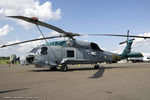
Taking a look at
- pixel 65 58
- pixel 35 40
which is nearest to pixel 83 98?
pixel 35 40

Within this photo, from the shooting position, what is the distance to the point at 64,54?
47.0 ft

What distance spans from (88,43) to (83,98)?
39.4ft

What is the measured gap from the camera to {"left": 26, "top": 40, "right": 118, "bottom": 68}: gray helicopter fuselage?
13109 mm

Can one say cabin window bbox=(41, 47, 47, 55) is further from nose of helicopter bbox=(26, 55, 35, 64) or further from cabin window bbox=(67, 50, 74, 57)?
cabin window bbox=(67, 50, 74, 57)

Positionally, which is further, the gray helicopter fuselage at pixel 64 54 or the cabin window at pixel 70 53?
the cabin window at pixel 70 53

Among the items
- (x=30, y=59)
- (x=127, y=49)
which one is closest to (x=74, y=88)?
(x=30, y=59)

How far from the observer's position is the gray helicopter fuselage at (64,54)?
13.1 m

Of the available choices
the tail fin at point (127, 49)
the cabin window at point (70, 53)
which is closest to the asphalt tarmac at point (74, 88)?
the cabin window at point (70, 53)

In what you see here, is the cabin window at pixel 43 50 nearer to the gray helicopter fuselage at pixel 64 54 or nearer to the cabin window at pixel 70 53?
the gray helicopter fuselage at pixel 64 54

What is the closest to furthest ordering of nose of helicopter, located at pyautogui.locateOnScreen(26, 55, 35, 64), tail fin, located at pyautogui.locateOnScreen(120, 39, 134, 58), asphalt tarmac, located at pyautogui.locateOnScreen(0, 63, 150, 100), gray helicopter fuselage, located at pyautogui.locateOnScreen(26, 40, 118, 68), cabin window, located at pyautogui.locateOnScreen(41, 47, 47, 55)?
asphalt tarmac, located at pyautogui.locateOnScreen(0, 63, 150, 100) → nose of helicopter, located at pyautogui.locateOnScreen(26, 55, 35, 64) → gray helicopter fuselage, located at pyautogui.locateOnScreen(26, 40, 118, 68) → cabin window, located at pyautogui.locateOnScreen(41, 47, 47, 55) → tail fin, located at pyautogui.locateOnScreen(120, 39, 134, 58)

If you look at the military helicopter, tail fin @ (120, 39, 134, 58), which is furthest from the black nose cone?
tail fin @ (120, 39, 134, 58)

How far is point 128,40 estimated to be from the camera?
843 inches

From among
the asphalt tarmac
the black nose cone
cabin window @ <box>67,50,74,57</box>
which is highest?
cabin window @ <box>67,50,74,57</box>

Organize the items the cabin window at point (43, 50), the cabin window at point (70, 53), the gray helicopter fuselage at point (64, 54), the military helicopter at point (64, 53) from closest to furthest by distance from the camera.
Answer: the military helicopter at point (64, 53) → the gray helicopter fuselage at point (64, 54) → the cabin window at point (43, 50) → the cabin window at point (70, 53)
